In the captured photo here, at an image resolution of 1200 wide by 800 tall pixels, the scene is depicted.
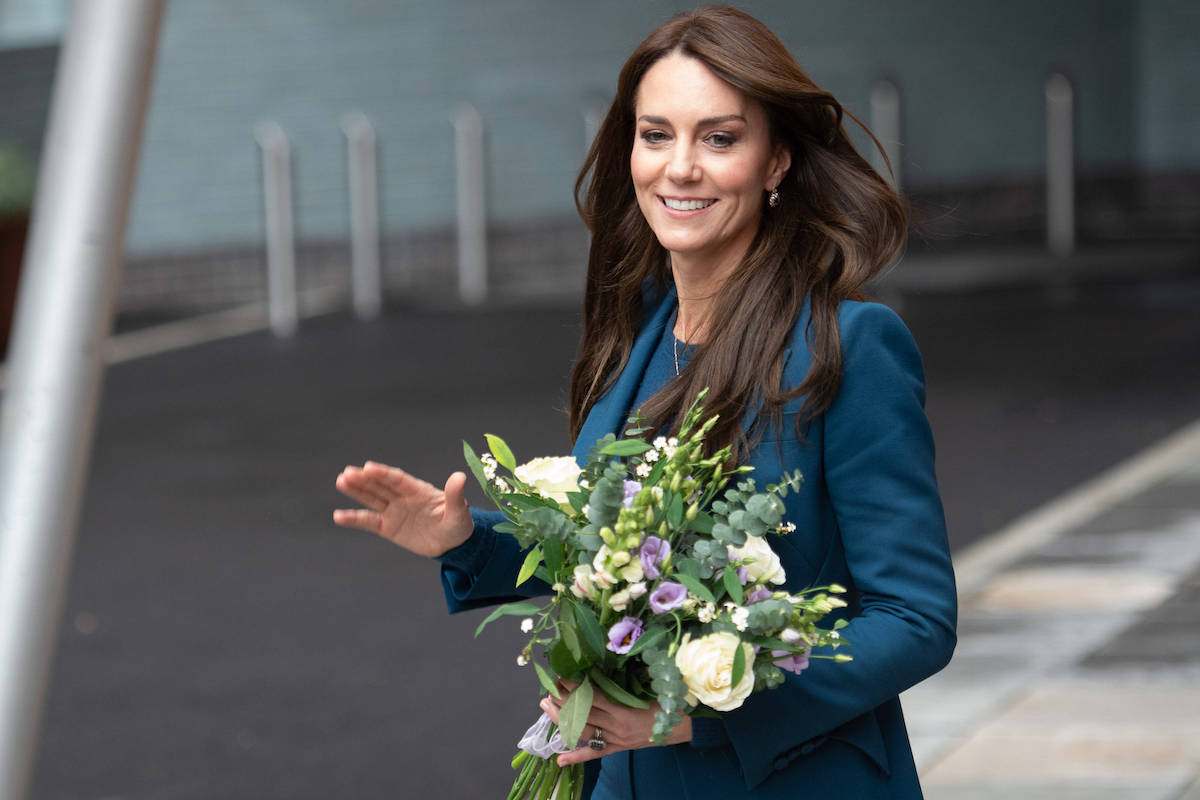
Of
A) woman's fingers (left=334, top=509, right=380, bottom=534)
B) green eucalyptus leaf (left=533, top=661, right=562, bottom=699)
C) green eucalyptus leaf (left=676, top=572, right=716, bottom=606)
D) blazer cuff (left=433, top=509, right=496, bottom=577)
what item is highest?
woman's fingers (left=334, top=509, right=380, bottom=534)

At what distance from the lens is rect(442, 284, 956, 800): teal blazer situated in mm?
2119

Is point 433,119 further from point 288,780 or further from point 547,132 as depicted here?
point 288,780

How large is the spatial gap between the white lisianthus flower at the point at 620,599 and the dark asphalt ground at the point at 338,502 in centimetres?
294

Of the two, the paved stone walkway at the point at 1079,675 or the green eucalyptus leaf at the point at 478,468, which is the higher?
the green eucalyptus leaf at the point at 478,468

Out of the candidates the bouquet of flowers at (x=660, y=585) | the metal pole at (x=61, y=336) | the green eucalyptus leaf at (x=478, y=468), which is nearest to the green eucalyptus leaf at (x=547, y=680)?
the bouquet of flowers at (x=660, y=585)

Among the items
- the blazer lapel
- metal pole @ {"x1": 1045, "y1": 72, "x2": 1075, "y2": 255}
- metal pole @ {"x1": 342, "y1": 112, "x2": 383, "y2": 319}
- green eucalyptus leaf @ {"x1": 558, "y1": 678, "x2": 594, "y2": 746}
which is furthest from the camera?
metal pole @ {"x1": 1045, "y1": 72, "x2": 1075, "y2": 255}

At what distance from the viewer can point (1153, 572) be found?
21.8 feet

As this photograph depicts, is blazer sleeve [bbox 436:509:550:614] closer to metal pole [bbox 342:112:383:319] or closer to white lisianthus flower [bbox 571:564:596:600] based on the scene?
white lisianthus flower [bbox 571:564:596:600]

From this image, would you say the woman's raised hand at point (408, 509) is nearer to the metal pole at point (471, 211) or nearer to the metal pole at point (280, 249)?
the metal pole at point (280, 249)

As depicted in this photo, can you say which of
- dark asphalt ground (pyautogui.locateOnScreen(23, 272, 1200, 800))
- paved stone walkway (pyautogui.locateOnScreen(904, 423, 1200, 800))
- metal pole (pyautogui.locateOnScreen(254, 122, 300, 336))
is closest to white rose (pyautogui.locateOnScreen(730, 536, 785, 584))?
paved stone walkway (pyautogui.locateOnScreen(904, 423, 1200, 800))

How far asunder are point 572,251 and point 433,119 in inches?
72.6

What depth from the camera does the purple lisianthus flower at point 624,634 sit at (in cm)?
199

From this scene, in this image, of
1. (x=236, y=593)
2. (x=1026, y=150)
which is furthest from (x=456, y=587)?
(x=1026, y=150)

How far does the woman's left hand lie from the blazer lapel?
444 mm
